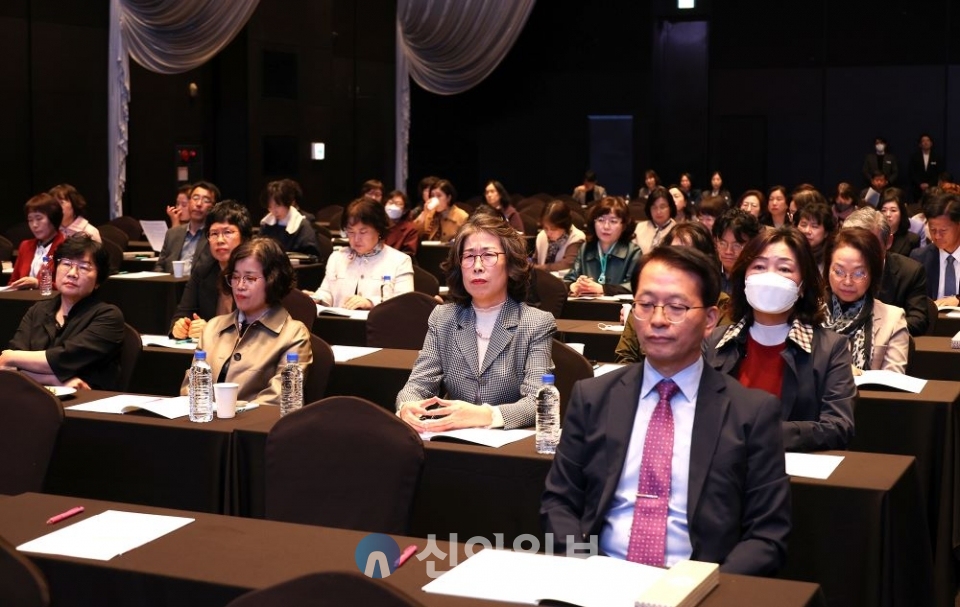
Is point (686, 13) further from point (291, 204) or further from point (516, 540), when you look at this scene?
point (516, 540)

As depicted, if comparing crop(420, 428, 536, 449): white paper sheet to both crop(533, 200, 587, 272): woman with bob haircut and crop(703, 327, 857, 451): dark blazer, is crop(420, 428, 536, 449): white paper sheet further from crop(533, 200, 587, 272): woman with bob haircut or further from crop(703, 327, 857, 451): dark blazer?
crop(533, 200, 587, 272): woman with bob haircut

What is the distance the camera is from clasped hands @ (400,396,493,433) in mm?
3973

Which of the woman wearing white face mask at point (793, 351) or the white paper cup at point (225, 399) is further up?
the woman wearing white face mask at point (793, 351)

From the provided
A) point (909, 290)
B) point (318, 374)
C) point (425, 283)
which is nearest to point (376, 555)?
point (318, 374)

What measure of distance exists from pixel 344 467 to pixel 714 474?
1.06 meters

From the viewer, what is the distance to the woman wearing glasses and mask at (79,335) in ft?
16.2

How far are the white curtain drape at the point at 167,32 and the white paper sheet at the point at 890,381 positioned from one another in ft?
23.4

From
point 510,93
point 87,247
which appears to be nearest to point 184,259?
point 87,247

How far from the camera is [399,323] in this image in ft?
19.8

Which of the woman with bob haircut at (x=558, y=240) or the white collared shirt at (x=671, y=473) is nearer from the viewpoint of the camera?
the white collared shirt at (x=671, y=473)

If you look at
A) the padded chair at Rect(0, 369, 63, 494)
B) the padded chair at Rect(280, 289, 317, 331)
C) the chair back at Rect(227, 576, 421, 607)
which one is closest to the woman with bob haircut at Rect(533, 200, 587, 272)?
the padded chair at Rect(280, 289, 317, 331)

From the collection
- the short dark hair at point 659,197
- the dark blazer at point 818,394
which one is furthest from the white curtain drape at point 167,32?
the dark blazer at point 818,394

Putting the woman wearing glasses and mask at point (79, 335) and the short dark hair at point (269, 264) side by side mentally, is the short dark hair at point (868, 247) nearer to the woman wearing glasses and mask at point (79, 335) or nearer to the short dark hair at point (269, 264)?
the short dark hair at point (269, 264)

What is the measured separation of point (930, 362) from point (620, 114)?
49.8 ft
